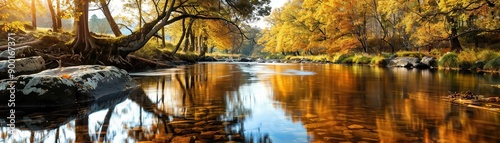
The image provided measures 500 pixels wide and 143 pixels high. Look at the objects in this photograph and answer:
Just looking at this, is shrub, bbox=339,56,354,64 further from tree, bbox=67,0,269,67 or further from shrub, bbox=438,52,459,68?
tree, bbox=67,0,269,67

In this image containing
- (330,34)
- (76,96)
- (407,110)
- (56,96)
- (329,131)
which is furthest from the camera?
(330,34)

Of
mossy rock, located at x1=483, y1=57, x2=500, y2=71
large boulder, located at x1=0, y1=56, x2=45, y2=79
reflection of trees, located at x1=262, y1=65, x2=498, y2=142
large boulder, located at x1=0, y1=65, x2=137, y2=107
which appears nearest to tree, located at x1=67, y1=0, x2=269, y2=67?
large boulder, located at x1=0, y1=56, x2=45, y2=79

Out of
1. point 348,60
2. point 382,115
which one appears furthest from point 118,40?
point 348,60

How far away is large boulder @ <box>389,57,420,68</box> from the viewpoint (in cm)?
2625

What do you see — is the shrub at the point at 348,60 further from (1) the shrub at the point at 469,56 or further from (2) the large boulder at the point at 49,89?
(2) the large boulder at the point at 49,89

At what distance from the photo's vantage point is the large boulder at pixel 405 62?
26.2m

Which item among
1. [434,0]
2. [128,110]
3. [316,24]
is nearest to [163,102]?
[128,110]


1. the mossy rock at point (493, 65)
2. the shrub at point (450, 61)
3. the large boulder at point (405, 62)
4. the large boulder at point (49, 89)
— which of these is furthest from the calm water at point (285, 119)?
the large boulder at point (405, 62)

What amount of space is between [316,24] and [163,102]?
39.7 meters

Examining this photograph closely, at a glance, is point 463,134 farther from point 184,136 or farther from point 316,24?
point 316,24

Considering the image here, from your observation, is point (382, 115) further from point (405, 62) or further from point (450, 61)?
point (405, 62)

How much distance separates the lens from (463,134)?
4.40 metres

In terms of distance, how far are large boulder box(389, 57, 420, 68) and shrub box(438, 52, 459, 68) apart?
2506mm

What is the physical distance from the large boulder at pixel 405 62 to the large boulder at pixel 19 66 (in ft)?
81.3
